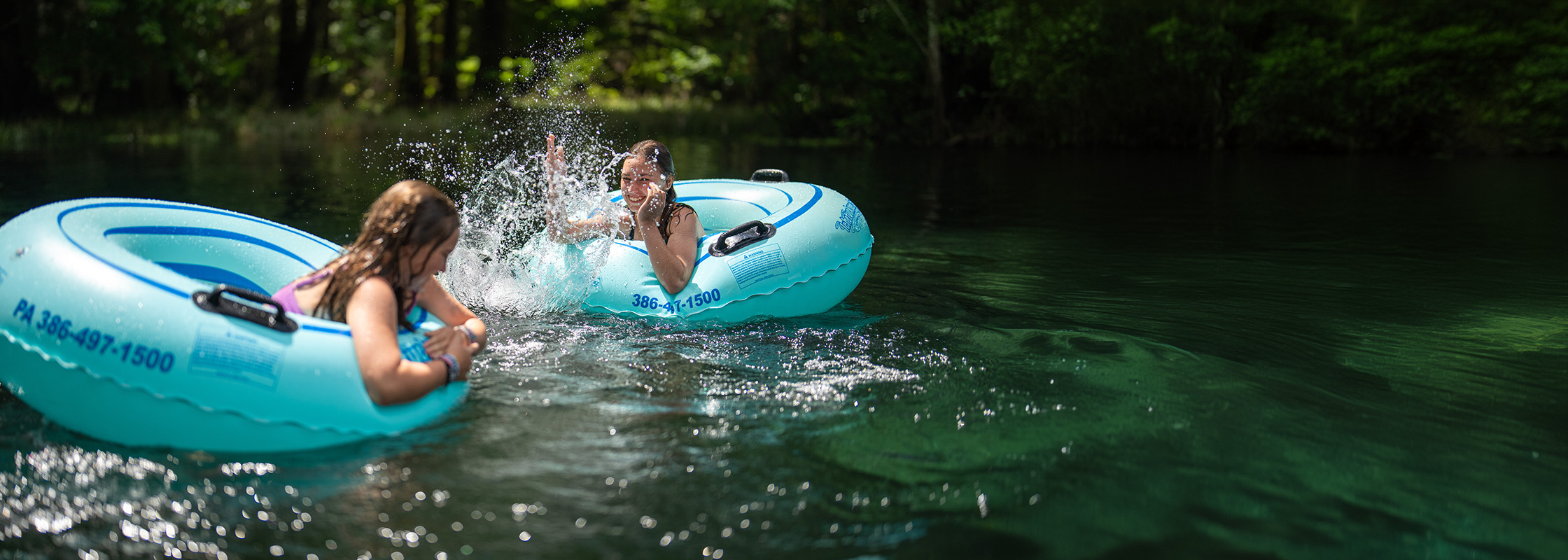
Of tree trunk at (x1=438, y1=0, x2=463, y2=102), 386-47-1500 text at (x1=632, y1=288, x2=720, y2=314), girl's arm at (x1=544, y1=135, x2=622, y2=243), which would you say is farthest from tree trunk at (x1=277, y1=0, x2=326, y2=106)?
386-47-1500 text at (x1=632, y1=288, x2=720, y2=314)

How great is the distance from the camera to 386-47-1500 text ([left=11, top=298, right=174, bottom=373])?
3.30 m

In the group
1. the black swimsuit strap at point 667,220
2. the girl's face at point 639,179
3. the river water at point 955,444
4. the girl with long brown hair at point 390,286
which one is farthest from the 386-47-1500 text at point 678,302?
the girl with long brown hair at point 390,286

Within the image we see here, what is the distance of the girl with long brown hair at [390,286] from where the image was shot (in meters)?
3.35

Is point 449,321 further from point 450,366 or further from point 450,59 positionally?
point 450,59

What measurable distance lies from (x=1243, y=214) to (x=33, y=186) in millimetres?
12552

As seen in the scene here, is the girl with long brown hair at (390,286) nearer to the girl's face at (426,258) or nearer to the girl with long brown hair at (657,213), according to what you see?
the girl's face at (426,258)

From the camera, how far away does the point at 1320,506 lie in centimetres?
315

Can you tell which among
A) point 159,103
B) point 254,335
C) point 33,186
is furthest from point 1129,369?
point 159,103

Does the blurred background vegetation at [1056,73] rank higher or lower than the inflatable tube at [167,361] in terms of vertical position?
higher

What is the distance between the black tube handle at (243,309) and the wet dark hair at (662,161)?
2215 mm

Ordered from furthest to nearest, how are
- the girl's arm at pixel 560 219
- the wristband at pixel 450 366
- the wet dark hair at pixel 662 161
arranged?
the girl's arm at pixel 560 219
the wet dark hair at pixel 662 161
the wristband at pixel 450 366

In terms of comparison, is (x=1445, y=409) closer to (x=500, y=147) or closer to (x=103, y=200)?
(x=103, y=200)

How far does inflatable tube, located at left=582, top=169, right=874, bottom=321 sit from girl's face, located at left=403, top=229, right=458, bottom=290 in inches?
80.7

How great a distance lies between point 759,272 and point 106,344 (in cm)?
294
